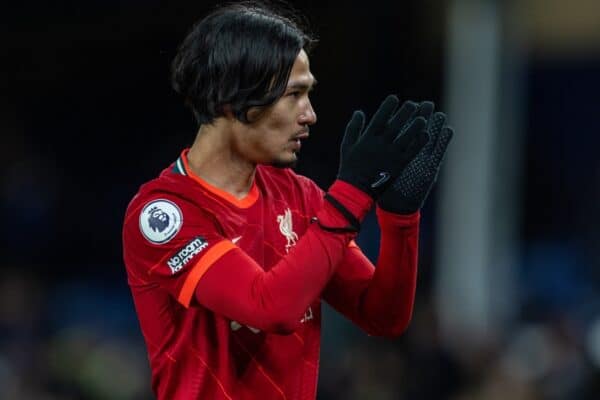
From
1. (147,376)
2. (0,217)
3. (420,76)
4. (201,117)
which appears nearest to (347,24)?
(420,76)

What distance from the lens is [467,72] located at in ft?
33.7

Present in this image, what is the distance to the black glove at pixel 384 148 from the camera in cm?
299

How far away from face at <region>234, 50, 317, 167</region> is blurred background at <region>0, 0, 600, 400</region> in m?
3.91

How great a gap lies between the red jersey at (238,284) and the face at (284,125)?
5.1 inches

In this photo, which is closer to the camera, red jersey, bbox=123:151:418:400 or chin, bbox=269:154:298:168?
red jersey, bbox=123:151:418:400

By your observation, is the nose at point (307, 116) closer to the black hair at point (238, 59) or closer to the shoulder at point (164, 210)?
the black hair at point (238, 59)

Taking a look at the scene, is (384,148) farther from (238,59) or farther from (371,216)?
(371,216)

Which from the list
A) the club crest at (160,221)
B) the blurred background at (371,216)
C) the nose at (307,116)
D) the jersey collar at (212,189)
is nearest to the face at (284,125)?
the nose at (307,116)

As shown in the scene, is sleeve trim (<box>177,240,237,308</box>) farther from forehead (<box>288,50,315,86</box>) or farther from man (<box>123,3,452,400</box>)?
forehead (<box>288,50,315,86</box>)

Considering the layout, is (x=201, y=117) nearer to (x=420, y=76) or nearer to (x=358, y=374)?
(x=358, y=374)

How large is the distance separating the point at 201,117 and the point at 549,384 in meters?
4.85

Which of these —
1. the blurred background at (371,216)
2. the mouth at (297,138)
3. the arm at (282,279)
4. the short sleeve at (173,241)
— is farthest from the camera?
the blurred background at (371,216)

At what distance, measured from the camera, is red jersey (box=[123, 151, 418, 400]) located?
2938 millimetres

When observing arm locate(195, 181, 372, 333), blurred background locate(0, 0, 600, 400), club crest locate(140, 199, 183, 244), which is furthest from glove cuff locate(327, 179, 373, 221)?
blurred background locate(0, 0, 600, 400)
